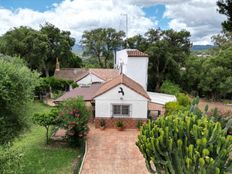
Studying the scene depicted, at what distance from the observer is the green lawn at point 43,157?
2352 centimetres

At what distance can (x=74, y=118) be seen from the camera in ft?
94.1

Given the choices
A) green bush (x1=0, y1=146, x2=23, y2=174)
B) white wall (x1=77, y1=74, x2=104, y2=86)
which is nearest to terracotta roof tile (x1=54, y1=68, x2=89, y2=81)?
white wall (x1=77, y1=74, x2=104, y2=86)

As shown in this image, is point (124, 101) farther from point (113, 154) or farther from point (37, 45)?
point (37, 45)

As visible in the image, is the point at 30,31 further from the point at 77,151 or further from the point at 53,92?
the point at 77,151

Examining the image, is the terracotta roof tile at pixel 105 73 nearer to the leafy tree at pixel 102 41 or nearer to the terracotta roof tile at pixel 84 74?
the terracotta roof tile at pixel 84 74

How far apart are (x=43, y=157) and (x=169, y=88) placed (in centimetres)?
4011

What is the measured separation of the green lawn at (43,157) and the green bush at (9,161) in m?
5.28

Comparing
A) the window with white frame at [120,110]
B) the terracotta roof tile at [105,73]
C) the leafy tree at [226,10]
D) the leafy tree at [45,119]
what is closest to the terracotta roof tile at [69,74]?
the terracotta roof tile at [105,73]

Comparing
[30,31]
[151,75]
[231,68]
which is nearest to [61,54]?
[30,31]

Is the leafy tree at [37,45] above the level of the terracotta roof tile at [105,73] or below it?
above

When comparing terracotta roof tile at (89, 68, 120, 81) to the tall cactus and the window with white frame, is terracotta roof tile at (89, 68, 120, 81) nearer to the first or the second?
the window with white frame

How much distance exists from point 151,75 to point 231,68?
1745cm

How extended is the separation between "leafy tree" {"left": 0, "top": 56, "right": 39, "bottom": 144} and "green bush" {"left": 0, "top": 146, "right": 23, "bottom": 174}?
4.70 meters

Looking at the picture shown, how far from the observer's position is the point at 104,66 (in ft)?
299
